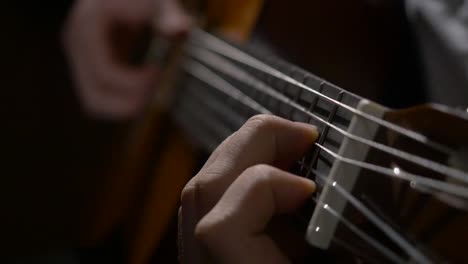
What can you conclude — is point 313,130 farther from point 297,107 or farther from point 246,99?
point 246,99

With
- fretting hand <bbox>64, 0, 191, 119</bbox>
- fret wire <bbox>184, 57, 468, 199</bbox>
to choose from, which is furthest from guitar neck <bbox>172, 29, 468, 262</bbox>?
fretting hand <bbox>64, 0, 191, 119</bbox>

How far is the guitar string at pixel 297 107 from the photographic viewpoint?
1.00 feet

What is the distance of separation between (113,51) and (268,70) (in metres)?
0.48

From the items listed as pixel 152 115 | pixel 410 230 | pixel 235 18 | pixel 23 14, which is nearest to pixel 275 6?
pixel 235 18

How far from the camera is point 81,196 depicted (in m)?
1.29

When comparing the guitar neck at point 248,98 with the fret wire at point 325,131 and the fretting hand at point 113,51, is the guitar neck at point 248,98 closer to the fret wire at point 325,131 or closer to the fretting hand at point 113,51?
the fret wire at point 325,131

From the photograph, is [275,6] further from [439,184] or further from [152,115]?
[439,184]

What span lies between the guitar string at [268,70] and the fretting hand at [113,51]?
11cm

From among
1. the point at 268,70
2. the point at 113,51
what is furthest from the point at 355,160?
the point at 113,51

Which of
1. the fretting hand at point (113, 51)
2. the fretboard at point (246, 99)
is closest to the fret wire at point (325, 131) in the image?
the fretboard at point (246, 99)

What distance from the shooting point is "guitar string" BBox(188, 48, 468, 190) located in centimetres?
30

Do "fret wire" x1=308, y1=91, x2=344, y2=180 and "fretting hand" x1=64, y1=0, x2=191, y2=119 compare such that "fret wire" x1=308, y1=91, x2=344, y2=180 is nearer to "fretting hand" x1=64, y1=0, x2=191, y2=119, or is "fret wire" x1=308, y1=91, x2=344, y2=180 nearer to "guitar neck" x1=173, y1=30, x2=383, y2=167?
"guitar neck" x1=173, y1=30, x2=383, y2=167

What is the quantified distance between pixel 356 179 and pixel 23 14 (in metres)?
1.03

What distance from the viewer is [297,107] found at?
0.44 m
